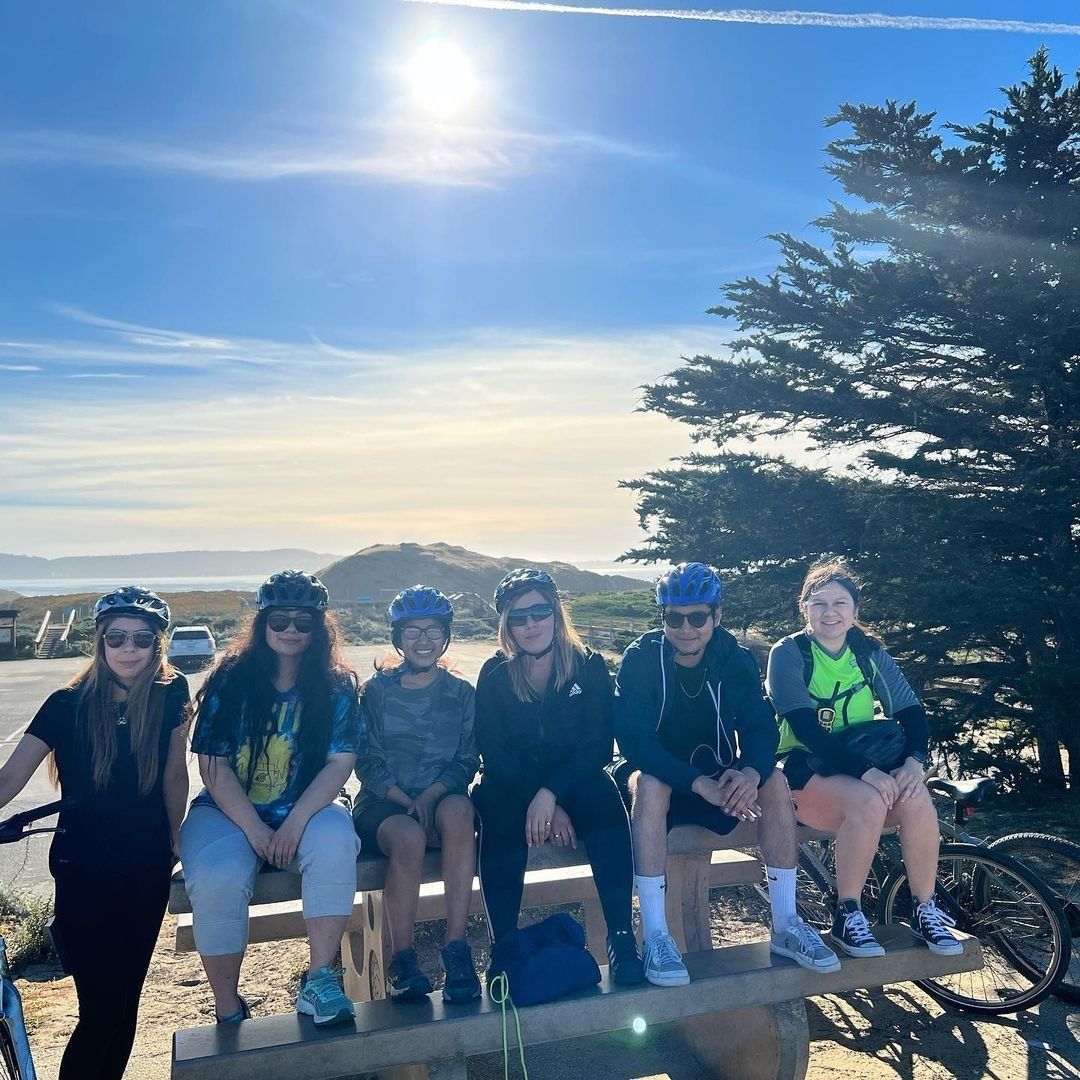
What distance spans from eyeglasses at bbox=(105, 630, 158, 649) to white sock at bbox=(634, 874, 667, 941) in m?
2.10

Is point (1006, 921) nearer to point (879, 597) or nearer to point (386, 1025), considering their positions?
point (386, 1025)

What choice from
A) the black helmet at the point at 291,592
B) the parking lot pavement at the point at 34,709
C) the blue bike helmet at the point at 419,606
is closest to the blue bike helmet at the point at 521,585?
the blue bike helmet at the point at 419,606

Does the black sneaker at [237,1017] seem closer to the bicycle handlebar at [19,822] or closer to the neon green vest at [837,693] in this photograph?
the bicycle handlebar at [19,822]

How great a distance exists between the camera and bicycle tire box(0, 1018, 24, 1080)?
9.07 feet

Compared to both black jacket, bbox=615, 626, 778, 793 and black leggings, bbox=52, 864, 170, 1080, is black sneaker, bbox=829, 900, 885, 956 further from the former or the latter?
black leggings, bbox=52, 864, 170, 1080

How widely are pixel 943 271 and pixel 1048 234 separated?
929 millimetres

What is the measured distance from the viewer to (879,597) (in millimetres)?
9250

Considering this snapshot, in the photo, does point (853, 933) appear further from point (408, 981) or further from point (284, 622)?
point (284, 622)

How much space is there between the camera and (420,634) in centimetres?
407

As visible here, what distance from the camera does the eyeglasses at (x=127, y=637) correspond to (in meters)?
3.52

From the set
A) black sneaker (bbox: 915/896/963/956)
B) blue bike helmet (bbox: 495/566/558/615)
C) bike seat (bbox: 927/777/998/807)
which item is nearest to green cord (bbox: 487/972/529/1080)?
blue bike helmet (bbox: 495/566/558/615)

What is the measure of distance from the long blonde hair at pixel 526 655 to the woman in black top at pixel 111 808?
4.38 feet

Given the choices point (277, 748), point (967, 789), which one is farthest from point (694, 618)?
point (277, 748)

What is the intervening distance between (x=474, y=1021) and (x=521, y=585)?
172 cm
